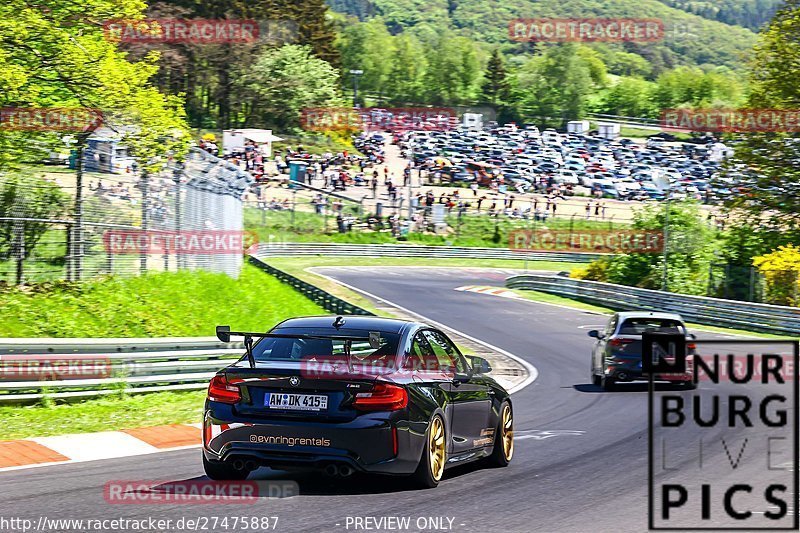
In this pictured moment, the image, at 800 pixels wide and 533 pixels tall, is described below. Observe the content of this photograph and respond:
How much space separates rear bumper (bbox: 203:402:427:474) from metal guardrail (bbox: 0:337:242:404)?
247 inches

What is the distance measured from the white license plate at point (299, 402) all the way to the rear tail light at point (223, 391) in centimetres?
32

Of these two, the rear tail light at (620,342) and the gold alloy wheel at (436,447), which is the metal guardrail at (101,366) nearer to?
the rear tail light at (620,342)

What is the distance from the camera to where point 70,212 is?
63.7ft

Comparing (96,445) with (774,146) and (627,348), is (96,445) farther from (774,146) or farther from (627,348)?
(774,146)

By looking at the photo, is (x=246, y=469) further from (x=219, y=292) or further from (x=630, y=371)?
(x=219, y=292)

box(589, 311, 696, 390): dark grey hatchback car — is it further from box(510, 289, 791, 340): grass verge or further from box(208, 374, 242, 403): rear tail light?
box(510, 289, 791, 340): grass verge

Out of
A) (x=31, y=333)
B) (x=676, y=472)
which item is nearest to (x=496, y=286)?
(x=31, y=333)

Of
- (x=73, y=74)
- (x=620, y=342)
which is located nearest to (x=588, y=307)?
(x=620, y=342)

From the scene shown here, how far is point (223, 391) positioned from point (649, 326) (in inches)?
488

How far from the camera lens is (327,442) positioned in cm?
803

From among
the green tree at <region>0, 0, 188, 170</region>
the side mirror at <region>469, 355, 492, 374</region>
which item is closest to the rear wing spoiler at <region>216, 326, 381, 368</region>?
the side mirror at <region>469, 355, 492, 374</region>

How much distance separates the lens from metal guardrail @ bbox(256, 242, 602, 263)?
60750mm

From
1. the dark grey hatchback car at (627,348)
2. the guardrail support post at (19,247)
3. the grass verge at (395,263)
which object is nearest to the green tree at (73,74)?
the guardrail support post at (19,247)

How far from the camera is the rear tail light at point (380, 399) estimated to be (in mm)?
8125
